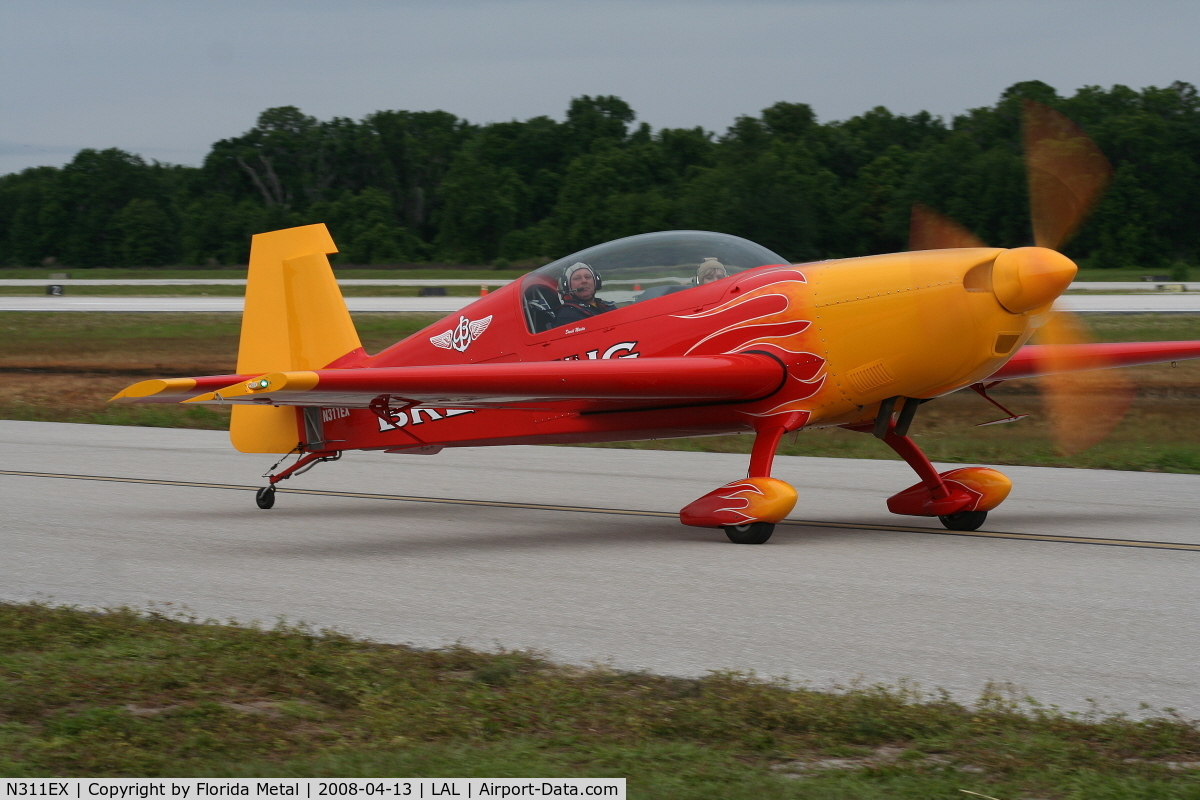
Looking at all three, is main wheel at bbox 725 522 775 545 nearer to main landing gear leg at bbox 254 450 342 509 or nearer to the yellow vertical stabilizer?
main landing gear leg at bbox 254 450 342 509

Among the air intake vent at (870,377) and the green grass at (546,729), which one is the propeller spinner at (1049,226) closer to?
the air intake vent at (870,377)

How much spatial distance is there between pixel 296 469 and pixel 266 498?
45cm

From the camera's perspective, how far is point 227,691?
16.0ft

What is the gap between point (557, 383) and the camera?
27.0 ft

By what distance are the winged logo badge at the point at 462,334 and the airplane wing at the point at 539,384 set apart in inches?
47.8

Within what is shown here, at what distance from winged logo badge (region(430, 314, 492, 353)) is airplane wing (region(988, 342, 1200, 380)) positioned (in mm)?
3892

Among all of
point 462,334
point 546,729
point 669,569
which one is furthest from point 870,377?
point 546,729

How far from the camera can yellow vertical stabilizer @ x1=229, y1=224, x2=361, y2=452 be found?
1066 cm

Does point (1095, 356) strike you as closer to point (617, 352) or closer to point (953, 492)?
point (953, 492)

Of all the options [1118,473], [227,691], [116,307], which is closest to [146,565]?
[227,691]

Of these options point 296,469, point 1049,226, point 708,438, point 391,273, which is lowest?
point 708,438

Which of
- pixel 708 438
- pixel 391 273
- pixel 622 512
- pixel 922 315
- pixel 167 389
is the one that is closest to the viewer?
pixel 167 389

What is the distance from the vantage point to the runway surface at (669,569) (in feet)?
18.4
